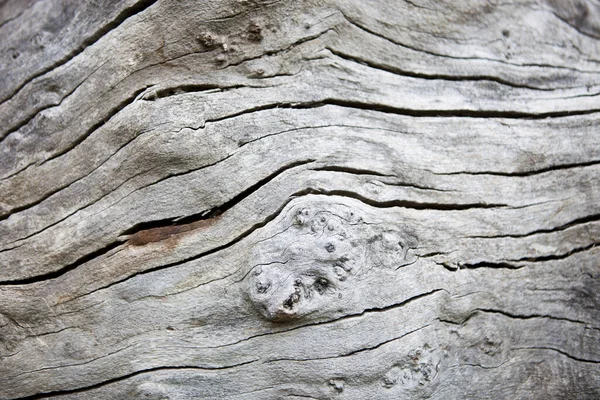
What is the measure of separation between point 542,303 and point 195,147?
137 cm

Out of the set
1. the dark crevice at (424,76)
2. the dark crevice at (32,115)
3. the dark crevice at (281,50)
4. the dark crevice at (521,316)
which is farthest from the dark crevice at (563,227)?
the dark crevice at (32,115)

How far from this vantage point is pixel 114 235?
1694 mm

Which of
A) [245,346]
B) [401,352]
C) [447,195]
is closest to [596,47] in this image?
[447,195]

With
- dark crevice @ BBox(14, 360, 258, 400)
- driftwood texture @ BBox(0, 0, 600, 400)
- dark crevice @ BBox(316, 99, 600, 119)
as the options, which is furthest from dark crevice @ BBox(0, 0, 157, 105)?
dark crevice @ BBox(14, 360, 258, 400)

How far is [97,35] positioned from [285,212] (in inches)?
36.7

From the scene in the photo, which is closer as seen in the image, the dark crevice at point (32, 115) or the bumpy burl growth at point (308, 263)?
the bumpy burl growth at point (308, 263)

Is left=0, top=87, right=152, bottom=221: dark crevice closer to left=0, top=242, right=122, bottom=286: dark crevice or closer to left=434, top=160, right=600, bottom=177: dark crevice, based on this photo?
left=0, top=242, right=122, bottom=286: dark crevice

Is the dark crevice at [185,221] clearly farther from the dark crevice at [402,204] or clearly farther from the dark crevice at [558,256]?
the dark crevice at [558,256]

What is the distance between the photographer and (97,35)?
1.75 metres

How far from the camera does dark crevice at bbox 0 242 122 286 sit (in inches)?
67.2

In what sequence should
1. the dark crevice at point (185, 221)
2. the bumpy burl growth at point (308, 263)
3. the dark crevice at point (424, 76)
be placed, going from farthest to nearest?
the dark crevice at point (424, 76) < the dark crevice at point (185, 221) < the bumpy burl growth at point (308, 263)

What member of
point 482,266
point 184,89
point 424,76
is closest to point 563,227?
point 482,266

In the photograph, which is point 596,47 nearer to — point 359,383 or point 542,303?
point 542,303

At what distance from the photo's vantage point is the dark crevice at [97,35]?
1688mm
